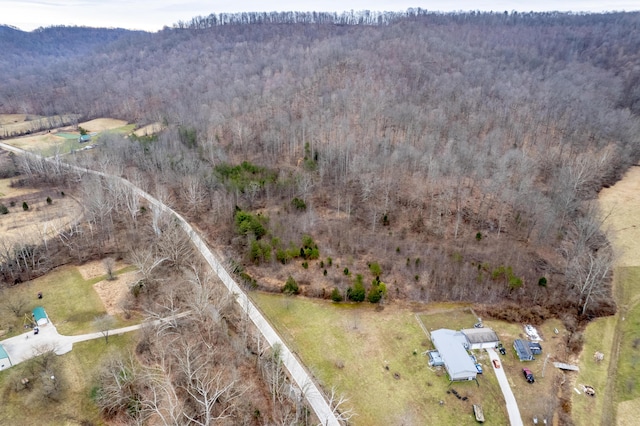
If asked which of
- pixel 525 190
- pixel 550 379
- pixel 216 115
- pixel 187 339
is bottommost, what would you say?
pixel 550 379

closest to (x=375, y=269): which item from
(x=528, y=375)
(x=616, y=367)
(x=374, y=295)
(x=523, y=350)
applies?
(x=374, y=295)

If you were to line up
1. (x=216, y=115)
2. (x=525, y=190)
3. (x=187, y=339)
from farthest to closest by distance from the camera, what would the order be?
(x=216, y=115) < (x=525, y=190) < (x=187, y=339)

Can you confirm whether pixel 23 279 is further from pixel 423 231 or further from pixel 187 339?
pixel 423 231

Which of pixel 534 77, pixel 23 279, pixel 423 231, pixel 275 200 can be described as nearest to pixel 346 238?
pixel 423 231

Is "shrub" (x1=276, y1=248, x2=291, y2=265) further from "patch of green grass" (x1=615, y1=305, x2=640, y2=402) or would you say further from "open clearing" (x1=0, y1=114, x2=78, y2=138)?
"open clearing" (x1=0, y1=114, x2=78, y2=138)

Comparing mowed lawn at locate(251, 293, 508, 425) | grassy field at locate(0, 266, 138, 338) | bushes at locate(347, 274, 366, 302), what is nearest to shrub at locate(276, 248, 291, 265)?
mowed lawn at locate(251, 293, 508, 425)

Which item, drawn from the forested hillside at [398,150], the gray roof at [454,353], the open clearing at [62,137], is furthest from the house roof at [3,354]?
the open clearing at [62,137]

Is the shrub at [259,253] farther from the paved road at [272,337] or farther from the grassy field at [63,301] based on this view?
the grassy field at [63,301]

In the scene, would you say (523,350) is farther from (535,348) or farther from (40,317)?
(40,317)
